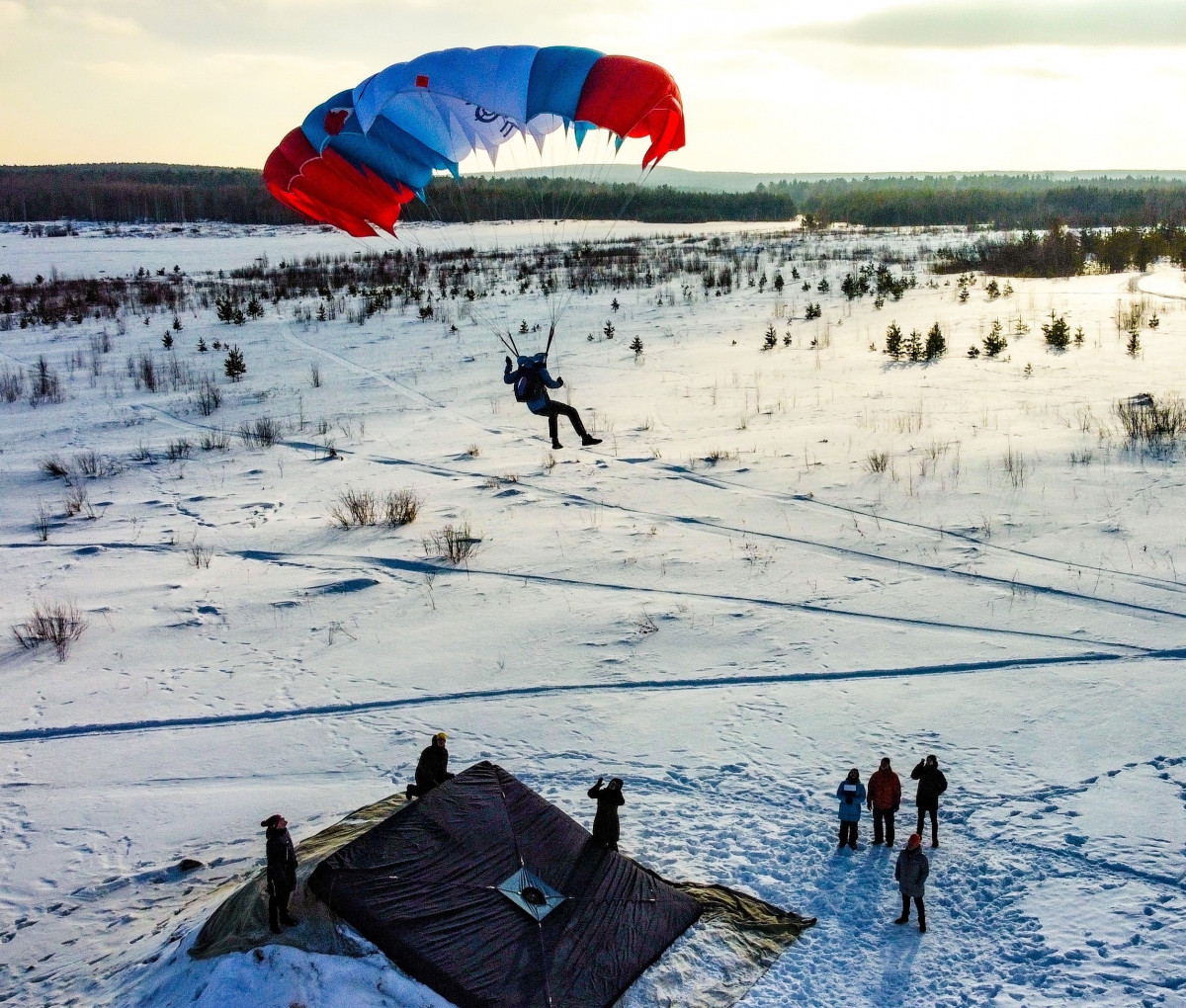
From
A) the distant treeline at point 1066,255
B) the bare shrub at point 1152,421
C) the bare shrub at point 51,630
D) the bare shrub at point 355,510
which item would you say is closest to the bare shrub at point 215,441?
the bare shrub at point 355,510

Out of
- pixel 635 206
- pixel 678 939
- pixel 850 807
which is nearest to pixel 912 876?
pixel 850 807

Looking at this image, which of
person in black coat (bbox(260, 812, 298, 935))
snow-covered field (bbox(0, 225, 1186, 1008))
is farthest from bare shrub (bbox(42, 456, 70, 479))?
person in black coat (bbox(260, 812, 298, 935))

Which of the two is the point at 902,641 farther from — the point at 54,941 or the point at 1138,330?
the point at 1138,330

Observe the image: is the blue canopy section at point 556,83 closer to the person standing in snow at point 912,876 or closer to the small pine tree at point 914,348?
the person standing in snow at point 912,876

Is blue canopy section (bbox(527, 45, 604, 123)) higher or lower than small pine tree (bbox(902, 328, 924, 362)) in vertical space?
higher

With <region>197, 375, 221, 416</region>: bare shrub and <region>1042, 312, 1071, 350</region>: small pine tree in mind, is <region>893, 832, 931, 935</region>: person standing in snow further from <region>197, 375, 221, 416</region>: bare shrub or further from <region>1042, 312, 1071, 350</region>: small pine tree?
<region>197, 375, 221, 416</region>: bare shrub

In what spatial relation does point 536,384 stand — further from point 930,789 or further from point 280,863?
point 280,863
